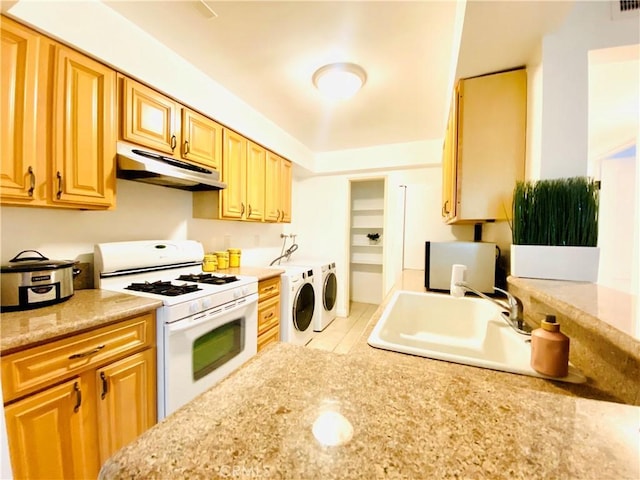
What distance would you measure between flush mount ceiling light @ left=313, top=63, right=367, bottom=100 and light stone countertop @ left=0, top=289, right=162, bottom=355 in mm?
1846

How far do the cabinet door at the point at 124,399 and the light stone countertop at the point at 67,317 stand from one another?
236 mm

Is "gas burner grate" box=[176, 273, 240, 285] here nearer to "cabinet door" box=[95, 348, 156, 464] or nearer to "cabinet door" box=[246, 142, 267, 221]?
"cabinet door" box=[95, 348, 156, 464]

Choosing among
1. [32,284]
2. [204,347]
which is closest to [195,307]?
[204,347]

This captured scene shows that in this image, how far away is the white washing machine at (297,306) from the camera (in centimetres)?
259

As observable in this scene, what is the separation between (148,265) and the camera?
1834 mm

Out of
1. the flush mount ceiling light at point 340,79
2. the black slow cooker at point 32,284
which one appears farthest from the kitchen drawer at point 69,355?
the flush mount ceiling light at point 340,79

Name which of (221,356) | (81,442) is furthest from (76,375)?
(221,356)

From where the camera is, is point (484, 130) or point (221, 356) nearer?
point (484, 130)

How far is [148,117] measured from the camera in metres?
1.67

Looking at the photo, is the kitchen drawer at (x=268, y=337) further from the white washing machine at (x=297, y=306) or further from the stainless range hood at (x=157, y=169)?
the stainless range hood at (x=157, y=169)

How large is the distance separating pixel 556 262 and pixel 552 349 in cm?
59

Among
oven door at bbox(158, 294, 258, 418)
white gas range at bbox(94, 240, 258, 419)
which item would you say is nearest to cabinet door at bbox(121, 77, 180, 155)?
white gas range at bbox(94, 240, 258, 419)

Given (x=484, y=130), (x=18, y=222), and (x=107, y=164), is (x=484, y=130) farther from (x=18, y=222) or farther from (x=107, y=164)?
(x=18, y=222)

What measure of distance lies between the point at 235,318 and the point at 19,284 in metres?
1.06
